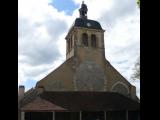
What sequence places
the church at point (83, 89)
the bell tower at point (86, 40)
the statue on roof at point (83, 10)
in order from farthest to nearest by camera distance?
1. the statue on roof at point (83, 10)
2. the bell tower at point (86, 40)
3. the church at point (83, 89)

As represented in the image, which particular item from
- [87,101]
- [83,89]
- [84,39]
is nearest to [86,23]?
[84,39]

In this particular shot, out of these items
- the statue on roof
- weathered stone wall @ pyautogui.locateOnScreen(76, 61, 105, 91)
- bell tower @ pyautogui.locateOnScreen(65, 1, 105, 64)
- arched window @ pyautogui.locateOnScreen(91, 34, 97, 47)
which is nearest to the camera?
weathered stone wall @ pyautogui.locateOnScreen(76, 61, 105, 91)

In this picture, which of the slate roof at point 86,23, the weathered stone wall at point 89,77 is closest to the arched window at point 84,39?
the slate roof at point 86,23

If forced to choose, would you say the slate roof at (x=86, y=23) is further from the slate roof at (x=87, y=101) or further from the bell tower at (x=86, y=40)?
the slate roof at (x=87, y=101)

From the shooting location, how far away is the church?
2773cm

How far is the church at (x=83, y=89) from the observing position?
27734mm

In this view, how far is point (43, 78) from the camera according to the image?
31.9 metres

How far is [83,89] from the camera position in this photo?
33.6 meters

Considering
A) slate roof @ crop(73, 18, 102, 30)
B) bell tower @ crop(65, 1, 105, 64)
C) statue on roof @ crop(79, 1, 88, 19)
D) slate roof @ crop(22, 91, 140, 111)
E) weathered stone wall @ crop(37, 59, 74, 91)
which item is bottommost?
slate roof @ crop(22, 91, 140, 111)

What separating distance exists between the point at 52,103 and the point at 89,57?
27.2 ft

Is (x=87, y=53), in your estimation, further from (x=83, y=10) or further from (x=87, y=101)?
(x=87, y=101)

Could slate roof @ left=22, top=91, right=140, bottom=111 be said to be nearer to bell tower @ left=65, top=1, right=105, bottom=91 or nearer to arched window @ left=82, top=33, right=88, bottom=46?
bell tower @ left=65, top=1, right=105, bottom=91

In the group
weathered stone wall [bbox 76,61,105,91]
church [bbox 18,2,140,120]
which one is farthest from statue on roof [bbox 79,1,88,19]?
weathered stone wall [bbox 76,61,105,91]
